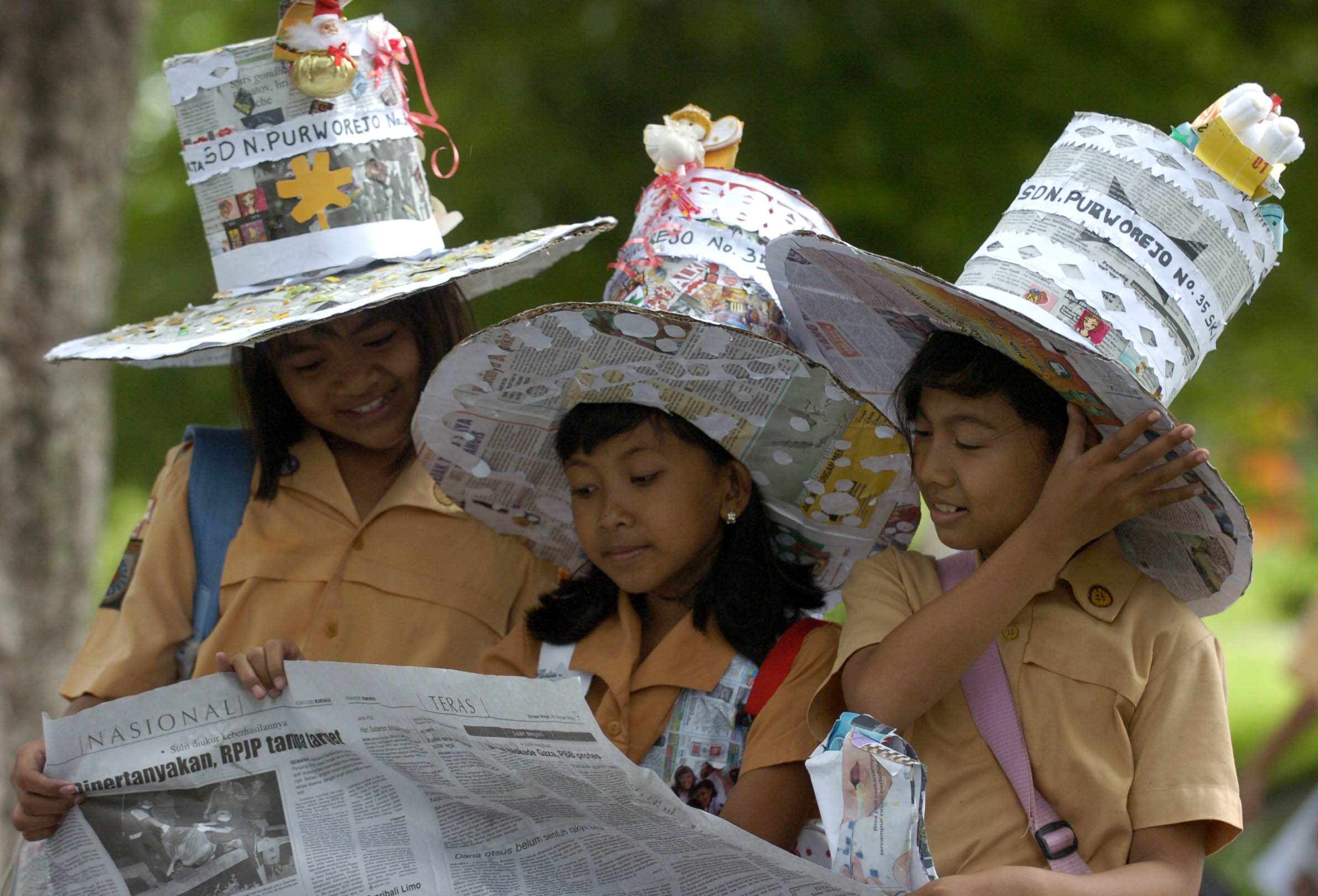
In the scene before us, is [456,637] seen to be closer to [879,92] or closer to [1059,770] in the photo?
[1059,770]

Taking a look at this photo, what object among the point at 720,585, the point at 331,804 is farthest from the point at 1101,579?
the point at 331,804

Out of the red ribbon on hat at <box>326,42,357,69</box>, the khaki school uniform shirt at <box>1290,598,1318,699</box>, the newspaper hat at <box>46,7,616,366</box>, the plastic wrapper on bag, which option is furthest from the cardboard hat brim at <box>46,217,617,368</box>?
the khaki school uniform shirt at <box>1290,598,1318,699</box>

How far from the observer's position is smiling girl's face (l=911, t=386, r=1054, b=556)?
1.84m

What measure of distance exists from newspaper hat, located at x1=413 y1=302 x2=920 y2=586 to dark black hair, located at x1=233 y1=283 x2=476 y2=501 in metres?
0.25

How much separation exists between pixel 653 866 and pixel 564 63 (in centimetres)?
443

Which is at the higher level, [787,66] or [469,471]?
[787,66]

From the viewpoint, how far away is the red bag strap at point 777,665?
2037 millimetres

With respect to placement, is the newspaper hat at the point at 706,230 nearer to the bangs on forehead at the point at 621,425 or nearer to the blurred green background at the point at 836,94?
the bangs on forehead at the point at 621,425

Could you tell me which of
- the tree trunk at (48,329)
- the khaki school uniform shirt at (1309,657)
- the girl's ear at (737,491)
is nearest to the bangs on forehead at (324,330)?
the girl's ear at (737,491)

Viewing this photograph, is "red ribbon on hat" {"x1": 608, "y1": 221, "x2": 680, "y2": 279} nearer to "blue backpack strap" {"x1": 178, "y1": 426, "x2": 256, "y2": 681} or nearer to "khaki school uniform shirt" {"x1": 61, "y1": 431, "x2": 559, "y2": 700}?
"khaki school uniform shirt" {"x1": 61, "y1": 431, "x2": 559, "y2": 700}

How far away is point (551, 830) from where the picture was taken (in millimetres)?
1829

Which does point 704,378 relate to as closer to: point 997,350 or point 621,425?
point 621,425

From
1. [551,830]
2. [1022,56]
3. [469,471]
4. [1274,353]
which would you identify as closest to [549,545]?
[469,471]

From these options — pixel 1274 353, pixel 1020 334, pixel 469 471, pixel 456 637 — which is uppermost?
pixel 1274 353
